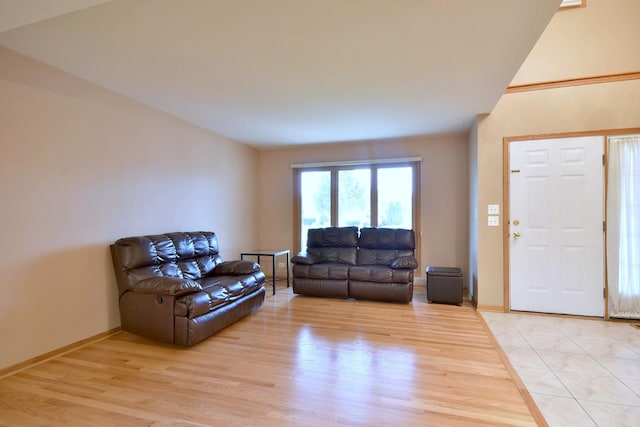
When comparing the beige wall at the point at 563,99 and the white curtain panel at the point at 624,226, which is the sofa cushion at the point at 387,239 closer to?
the beige wall at the point at 563,99

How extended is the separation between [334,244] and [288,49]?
3.22 m

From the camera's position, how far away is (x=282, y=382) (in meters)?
2.14

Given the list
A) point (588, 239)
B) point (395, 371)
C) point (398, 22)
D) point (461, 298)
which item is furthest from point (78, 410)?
point (588, 239)

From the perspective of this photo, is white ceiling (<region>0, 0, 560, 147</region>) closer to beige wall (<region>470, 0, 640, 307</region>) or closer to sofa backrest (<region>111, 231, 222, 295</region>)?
beige wall (<region>470, 0, 640, 307</region>)

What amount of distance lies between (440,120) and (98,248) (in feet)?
14.4

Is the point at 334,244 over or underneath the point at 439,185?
underneath

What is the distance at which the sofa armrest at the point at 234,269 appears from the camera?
370 cm

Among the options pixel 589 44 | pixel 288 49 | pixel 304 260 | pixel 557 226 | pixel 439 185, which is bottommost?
pixel 304 260

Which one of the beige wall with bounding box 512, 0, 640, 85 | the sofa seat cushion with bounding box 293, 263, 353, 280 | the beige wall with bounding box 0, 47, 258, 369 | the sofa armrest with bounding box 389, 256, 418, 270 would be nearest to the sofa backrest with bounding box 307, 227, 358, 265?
the sofa seat cushion with bounding box 293, 263, 353, 280

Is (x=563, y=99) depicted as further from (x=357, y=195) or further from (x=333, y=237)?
(x=333, y=237)

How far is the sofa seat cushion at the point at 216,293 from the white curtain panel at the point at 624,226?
4.17 meters

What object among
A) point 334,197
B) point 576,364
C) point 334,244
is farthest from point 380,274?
point 576,364

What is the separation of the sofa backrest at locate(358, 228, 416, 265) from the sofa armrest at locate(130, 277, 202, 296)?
2.73 m

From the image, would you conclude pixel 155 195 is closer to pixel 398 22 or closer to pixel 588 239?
pixel 398 22
